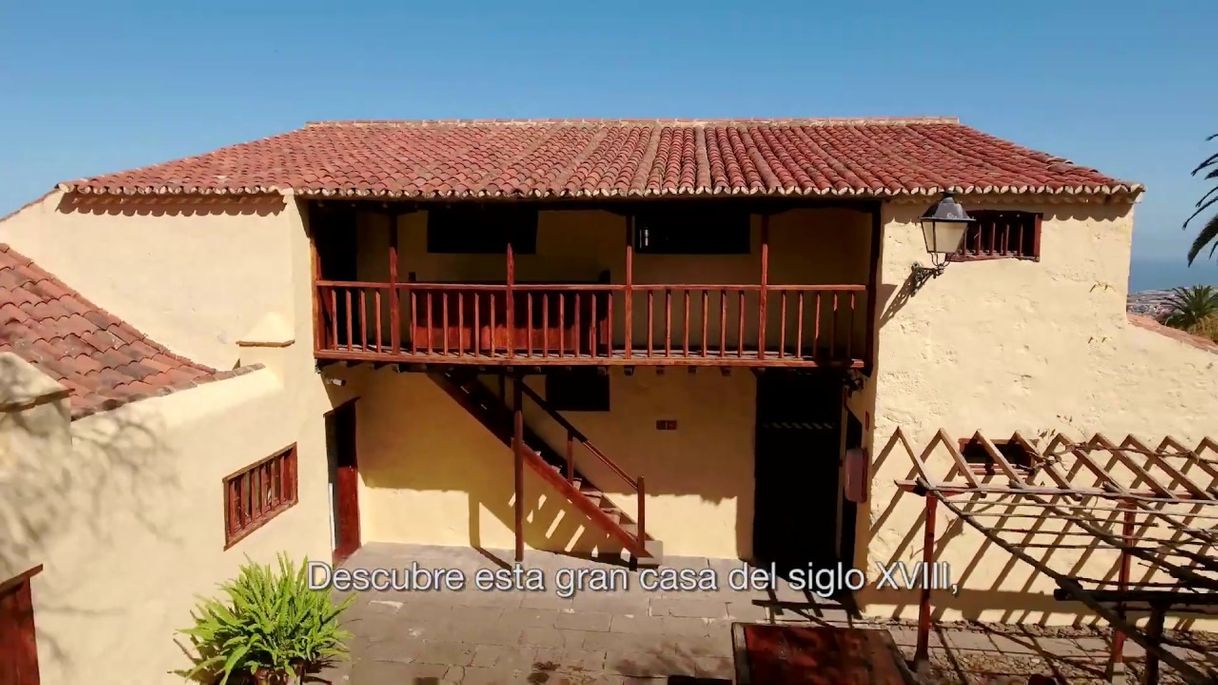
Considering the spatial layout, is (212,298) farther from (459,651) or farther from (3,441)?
(459,651)

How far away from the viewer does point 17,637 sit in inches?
196

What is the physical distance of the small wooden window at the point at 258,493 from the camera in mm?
7594

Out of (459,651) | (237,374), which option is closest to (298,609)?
(459,651)

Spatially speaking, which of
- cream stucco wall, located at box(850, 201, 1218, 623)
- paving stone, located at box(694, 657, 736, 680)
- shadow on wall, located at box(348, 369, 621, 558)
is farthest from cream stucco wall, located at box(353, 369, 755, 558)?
paving stone, located at box(694, 657, 736, 680)

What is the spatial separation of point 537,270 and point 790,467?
16.1 feet

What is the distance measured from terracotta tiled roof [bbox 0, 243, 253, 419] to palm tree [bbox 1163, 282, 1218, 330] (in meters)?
22.2

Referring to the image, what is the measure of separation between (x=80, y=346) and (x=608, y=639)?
693 cm

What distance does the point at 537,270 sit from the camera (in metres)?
10.5

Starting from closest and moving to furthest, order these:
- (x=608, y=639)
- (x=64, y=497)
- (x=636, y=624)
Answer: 1. (x=64, y=497)
2. (x=608, y=639)
3. (x=636, y=624)

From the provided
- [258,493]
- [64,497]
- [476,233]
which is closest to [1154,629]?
[64,497]

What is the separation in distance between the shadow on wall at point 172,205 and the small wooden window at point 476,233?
7.70ft

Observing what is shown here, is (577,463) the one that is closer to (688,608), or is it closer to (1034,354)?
(688,608)

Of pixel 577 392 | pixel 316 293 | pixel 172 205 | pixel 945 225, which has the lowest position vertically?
pixel 577 392

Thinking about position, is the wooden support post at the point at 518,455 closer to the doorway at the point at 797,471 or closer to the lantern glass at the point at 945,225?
the doorway at the point at 797,471
